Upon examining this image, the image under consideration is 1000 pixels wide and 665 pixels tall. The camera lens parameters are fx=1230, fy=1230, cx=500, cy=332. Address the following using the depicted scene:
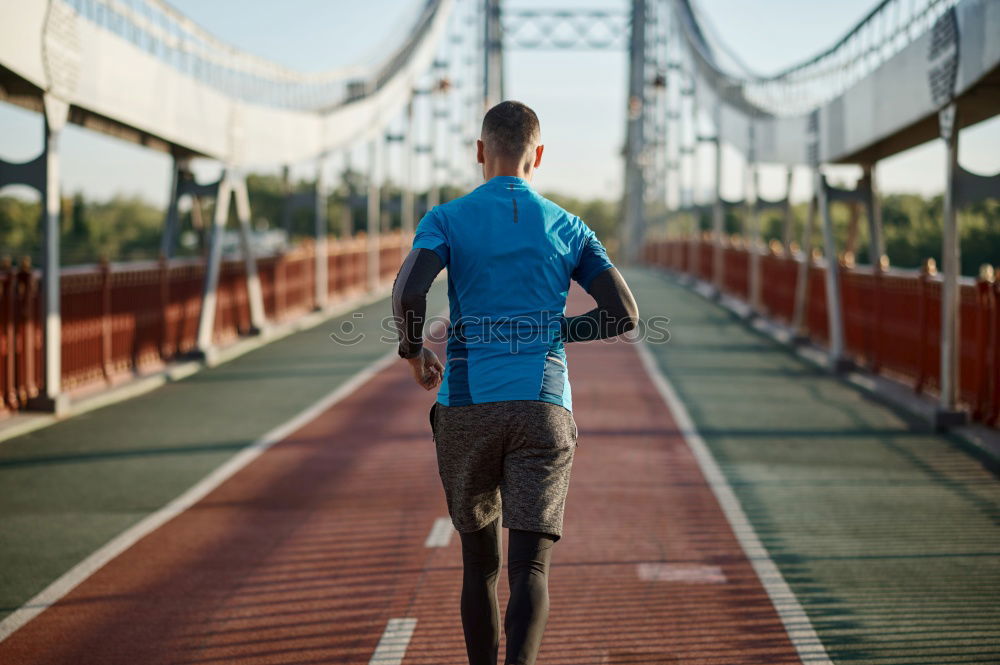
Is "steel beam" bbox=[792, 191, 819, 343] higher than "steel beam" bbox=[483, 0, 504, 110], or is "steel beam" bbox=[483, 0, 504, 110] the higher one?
"steel beam" bbox=[483, 0, 504, 110]

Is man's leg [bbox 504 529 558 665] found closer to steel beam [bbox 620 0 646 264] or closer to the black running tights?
the black running tights

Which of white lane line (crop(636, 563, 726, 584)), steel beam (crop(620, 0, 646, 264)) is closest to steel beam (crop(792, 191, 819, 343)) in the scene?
white lane line (crop(636, 563, 726, 584))

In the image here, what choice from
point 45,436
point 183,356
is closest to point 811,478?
point 45,436

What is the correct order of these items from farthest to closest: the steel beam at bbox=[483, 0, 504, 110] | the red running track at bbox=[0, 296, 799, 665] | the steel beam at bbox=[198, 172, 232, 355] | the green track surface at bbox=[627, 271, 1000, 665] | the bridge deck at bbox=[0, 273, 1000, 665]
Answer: the steel beam at bbox=[483, 0, 504, 110] → the steel beam at bbox=[198, 172, 232, 355] → the green track surface at bbox=[627, 271, 1000, 665] → the bridge deck at bbox=[0, 273, 1000, 665] → the red running track at bbox=[0, 296, 799, 665]

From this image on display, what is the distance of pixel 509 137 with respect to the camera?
3.84m

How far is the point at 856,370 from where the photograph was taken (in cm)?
1544

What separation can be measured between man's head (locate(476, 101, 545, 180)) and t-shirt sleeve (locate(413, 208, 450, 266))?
269mm

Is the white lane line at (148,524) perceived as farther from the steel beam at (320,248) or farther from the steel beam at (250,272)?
the steel beam at (320,248)

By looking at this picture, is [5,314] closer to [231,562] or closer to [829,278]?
[231,562]

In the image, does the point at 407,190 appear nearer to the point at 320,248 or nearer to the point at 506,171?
the point at 320,248

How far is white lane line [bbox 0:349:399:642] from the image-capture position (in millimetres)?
5527

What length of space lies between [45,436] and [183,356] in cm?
575

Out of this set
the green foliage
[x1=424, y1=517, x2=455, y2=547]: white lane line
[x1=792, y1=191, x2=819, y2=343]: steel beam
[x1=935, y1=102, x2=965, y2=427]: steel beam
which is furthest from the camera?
the green foliage

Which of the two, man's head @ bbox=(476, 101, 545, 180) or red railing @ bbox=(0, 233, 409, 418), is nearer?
man's head @ bbox=(476, 101, 545, 180)
